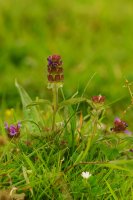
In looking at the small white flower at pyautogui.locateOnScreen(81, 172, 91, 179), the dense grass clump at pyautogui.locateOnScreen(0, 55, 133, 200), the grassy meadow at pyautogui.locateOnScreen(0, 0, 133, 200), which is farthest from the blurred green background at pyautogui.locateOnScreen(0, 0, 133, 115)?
the small white flower at pyautogui.locateOnScreen(81, 172, 91, 179)

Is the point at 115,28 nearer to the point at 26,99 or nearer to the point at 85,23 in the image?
the point at 85,23

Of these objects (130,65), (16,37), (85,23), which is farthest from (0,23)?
(130,65)

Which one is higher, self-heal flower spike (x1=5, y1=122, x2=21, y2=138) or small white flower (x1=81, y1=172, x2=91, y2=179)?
self-heal flower spike (x1=5, y1=122, x2=21, y2=138)

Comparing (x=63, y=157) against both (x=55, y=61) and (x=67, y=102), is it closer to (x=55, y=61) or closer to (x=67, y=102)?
(x=67, y=102)

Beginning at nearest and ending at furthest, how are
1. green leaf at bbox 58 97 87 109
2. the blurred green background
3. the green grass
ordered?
the green grass, green leaf at bbox 58 97 87 109, the blurred green background

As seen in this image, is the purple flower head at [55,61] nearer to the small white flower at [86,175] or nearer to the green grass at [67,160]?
the green grass at [67,160]

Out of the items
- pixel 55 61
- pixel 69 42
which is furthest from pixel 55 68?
pixel 69 42

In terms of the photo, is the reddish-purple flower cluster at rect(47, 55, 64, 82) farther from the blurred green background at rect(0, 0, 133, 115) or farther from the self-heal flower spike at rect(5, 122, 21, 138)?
the blurred green background at rect(0, 0, 133, 115)
